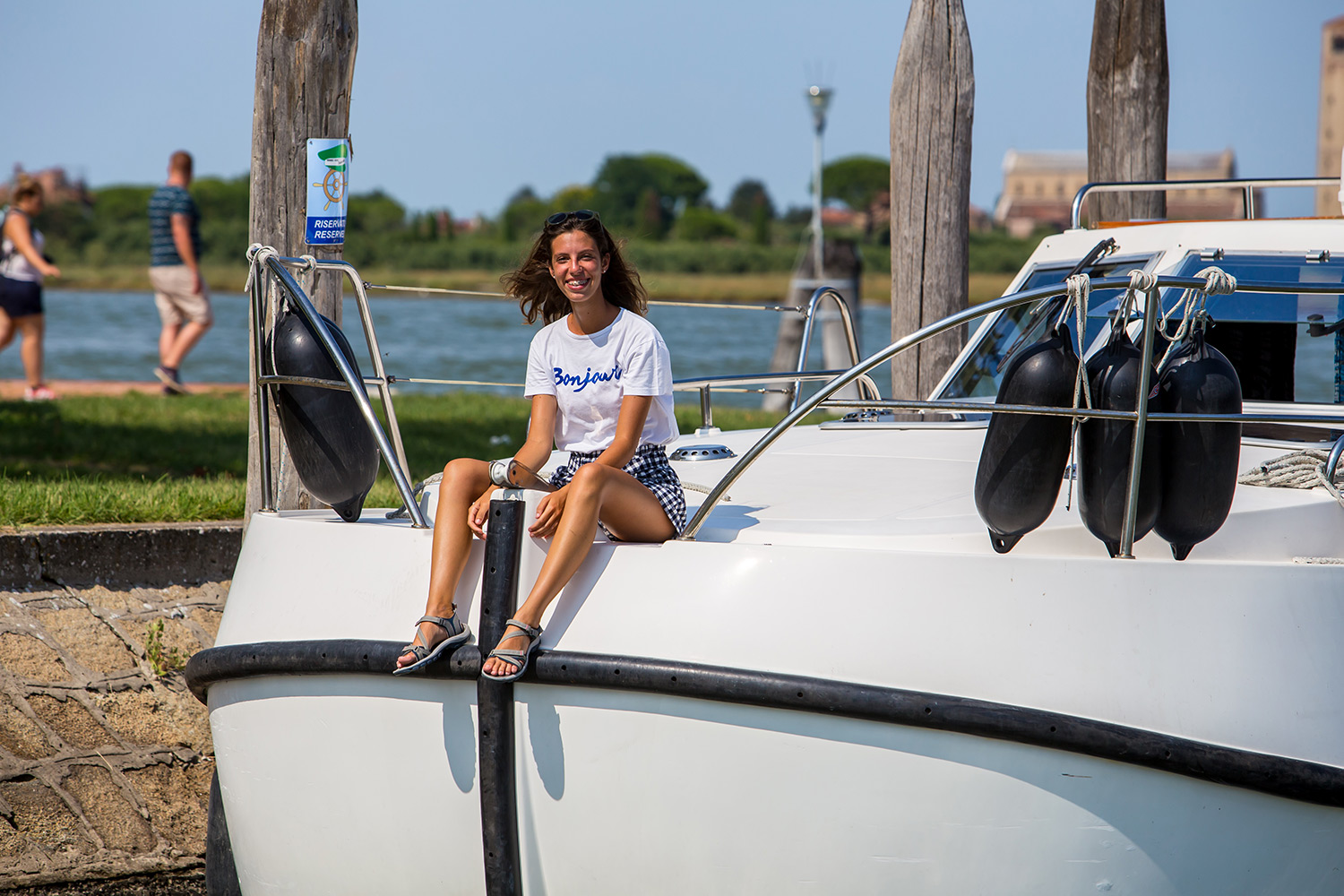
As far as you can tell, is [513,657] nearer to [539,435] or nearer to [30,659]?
[539,435]

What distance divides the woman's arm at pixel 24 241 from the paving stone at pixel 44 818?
600 cm

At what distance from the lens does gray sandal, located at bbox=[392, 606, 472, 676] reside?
2.76m

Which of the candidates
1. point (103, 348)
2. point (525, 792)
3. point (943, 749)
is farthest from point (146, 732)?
point (103, 348)

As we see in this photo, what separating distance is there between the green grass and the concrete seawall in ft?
1.03

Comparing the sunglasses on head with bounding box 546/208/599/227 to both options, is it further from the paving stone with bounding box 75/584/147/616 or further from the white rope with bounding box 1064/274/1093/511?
the paving stone with bounding box 75/584/147/616

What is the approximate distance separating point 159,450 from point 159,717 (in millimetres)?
2840

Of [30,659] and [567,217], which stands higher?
[567,217]

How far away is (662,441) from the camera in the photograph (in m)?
3.13

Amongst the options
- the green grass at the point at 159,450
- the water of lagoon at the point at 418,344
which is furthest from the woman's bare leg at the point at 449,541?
the green grass at the point at 159,450

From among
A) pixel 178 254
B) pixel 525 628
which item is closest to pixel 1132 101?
pixel 525 628

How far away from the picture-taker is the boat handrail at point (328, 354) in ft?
9.95

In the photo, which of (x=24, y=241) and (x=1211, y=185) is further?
(x=24, y=241)

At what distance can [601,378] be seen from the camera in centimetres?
313

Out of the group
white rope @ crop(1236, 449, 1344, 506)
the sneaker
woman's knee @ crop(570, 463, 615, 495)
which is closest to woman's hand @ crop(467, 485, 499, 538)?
woman's knee @ crop(570, 463, 615, 495)
